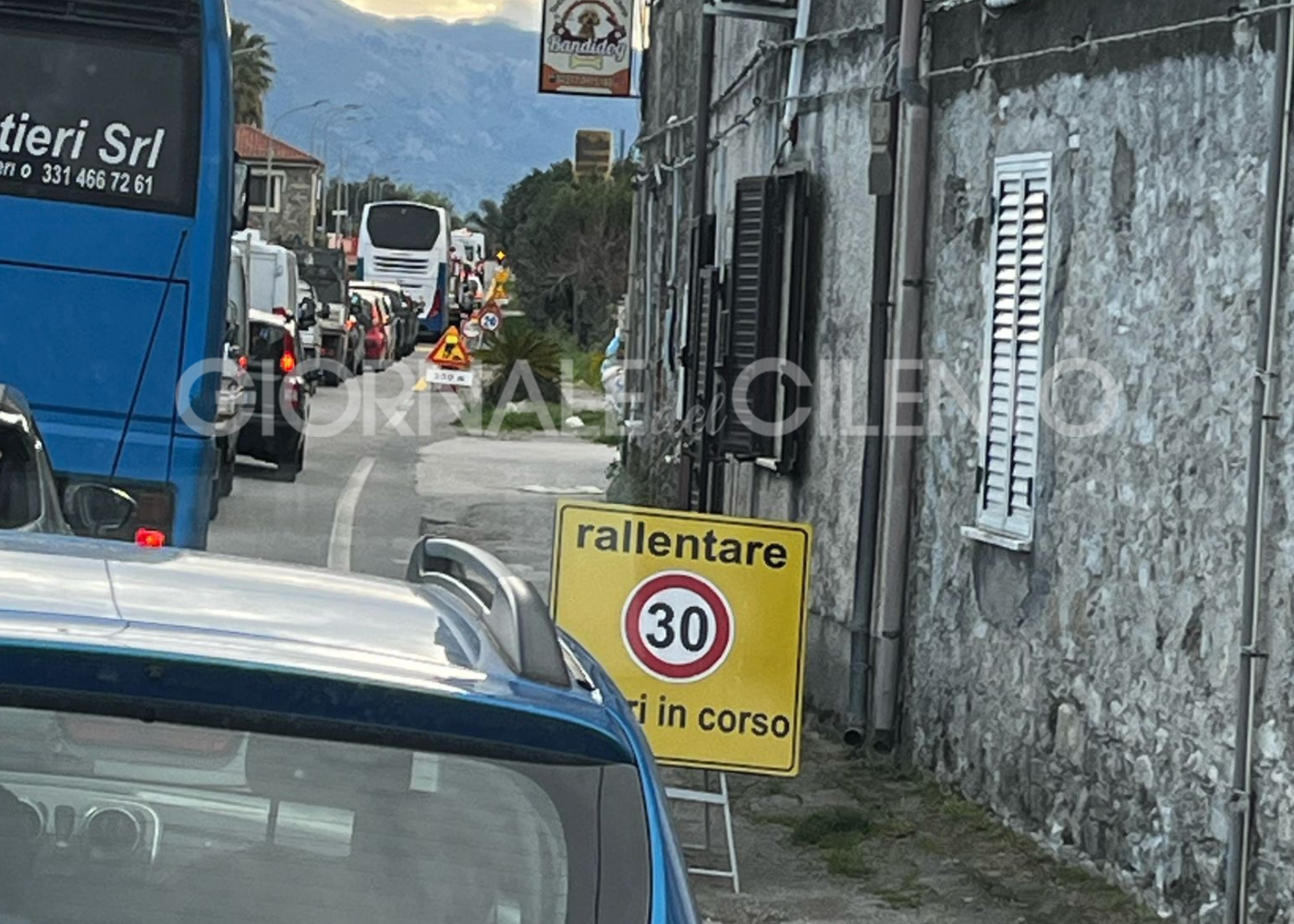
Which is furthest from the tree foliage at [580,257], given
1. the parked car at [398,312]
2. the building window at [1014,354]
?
the building window at [1014,354]

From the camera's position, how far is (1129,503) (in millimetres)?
8523

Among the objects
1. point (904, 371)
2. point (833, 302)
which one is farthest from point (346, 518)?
point (904, 371)

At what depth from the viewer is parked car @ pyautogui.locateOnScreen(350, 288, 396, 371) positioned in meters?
53.5

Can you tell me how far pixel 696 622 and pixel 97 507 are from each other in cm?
211

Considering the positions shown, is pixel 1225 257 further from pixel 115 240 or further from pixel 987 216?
pixel 115 240

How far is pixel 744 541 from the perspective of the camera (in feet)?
28.3

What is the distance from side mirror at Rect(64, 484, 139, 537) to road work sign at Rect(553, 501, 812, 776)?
1568 mm

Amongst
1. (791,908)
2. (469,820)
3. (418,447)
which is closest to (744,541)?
(791,908)

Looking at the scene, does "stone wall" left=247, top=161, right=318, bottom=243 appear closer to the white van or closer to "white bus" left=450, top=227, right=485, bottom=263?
"white bus" left=450, top=227, right=485, bottom=263

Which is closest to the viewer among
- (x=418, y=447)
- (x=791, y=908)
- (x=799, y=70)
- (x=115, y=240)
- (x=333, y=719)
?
(x=333, y=719)

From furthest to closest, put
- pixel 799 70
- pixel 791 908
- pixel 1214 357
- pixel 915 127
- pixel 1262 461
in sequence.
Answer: pixel 799 70 → pixel 915 127 → pixel 791 908 → pixel 1214 357 → pixel 1262 461

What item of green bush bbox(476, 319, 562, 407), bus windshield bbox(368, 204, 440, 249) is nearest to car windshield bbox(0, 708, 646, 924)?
green bush bbox(476, 319, 562, 407)

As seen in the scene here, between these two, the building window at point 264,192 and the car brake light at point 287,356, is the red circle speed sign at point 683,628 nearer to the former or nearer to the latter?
the car brake light at point 287,356

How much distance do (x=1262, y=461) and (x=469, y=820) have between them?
15.6 feet
